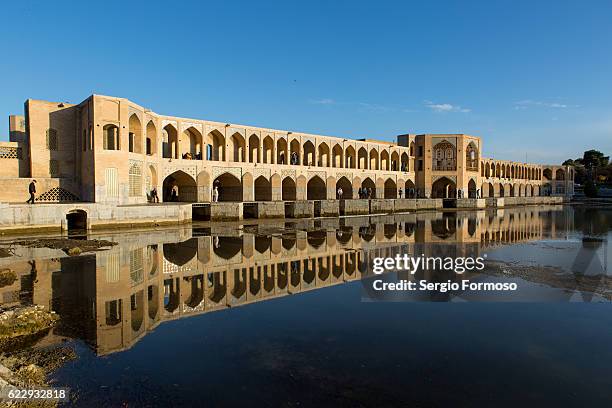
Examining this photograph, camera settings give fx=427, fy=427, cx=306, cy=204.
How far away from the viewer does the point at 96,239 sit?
14.5 meters

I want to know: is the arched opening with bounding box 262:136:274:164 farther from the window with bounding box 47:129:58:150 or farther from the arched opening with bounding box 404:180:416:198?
the arched opening with bounding box 404:180:416:198

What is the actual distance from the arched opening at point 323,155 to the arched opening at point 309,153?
907 mm

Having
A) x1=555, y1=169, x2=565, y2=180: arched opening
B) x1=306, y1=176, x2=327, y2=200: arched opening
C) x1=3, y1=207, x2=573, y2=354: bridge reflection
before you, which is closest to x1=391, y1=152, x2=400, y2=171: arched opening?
x1=306, y1=176, x2=327, y2=200: arched opening

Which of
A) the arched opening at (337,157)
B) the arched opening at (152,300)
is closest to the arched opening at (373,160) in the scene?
the arched opening at (337,157)

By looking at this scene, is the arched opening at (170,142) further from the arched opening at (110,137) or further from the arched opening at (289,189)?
the arched opening at (289,189)

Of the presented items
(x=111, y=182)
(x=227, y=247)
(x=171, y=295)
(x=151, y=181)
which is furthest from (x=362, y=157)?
(x=171, y=295)

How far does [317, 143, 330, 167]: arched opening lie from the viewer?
115ft

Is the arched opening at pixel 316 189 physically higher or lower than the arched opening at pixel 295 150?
lower

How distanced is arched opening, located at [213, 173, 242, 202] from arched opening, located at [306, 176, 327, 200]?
747 cm

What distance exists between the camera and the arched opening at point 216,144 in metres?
27.9

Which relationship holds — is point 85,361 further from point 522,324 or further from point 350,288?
point 522,324

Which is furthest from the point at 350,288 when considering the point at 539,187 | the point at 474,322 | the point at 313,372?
the point at 539,187

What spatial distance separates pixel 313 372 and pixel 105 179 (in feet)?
54.8

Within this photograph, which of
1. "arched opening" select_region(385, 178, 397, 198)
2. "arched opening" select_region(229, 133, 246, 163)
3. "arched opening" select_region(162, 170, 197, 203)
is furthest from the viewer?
"arched opening" select_region(385, 178, 397, 198)
